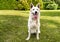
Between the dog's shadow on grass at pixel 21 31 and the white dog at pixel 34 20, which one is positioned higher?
the white dog at pixel 34 20

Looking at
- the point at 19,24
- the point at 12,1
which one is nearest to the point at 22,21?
the point at 19,24

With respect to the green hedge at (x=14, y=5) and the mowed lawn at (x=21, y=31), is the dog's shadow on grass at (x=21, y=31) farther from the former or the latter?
the green hedge at (x=14, y=5)

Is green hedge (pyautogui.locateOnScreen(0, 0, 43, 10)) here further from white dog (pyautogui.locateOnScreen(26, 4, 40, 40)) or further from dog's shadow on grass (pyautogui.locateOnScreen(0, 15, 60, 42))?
white dog (pyautogui.locateOnScreen(26, 4, 40, 40))

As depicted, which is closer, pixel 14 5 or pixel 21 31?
pixel 21 31

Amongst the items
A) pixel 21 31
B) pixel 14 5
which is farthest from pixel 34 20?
pixel 14 5

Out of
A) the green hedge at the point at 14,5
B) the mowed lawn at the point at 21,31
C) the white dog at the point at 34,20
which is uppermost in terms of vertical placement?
the white dog at the point at 34,20

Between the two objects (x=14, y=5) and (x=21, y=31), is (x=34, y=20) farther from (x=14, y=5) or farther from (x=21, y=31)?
(x=14, y=5)

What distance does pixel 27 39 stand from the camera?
7363 mm

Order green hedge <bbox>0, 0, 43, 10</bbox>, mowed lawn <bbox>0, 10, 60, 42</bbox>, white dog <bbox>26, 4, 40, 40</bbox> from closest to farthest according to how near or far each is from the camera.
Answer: white dog <bbox>26, 4, 40, 40</bbox> → mowed lawn <bbox>0, 10, 60, 42</bbox> → green hedge <bbox>0, 0, 43, 10</bbox>

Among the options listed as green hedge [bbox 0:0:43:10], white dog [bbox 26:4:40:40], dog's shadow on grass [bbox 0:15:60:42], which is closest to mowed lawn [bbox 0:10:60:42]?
dog's shadow on grass [bbox 0:15:60:42]

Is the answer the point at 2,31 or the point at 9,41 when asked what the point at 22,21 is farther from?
the point at 9,41

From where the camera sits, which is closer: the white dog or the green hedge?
the white dog

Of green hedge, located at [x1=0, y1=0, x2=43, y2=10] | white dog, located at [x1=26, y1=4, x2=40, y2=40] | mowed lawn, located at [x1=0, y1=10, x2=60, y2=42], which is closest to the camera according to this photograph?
white dog, located at [x1=26, y1=4, x2=40, y2=40]

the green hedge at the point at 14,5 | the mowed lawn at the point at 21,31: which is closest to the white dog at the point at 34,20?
the mowed lawn at the point at 21,31
